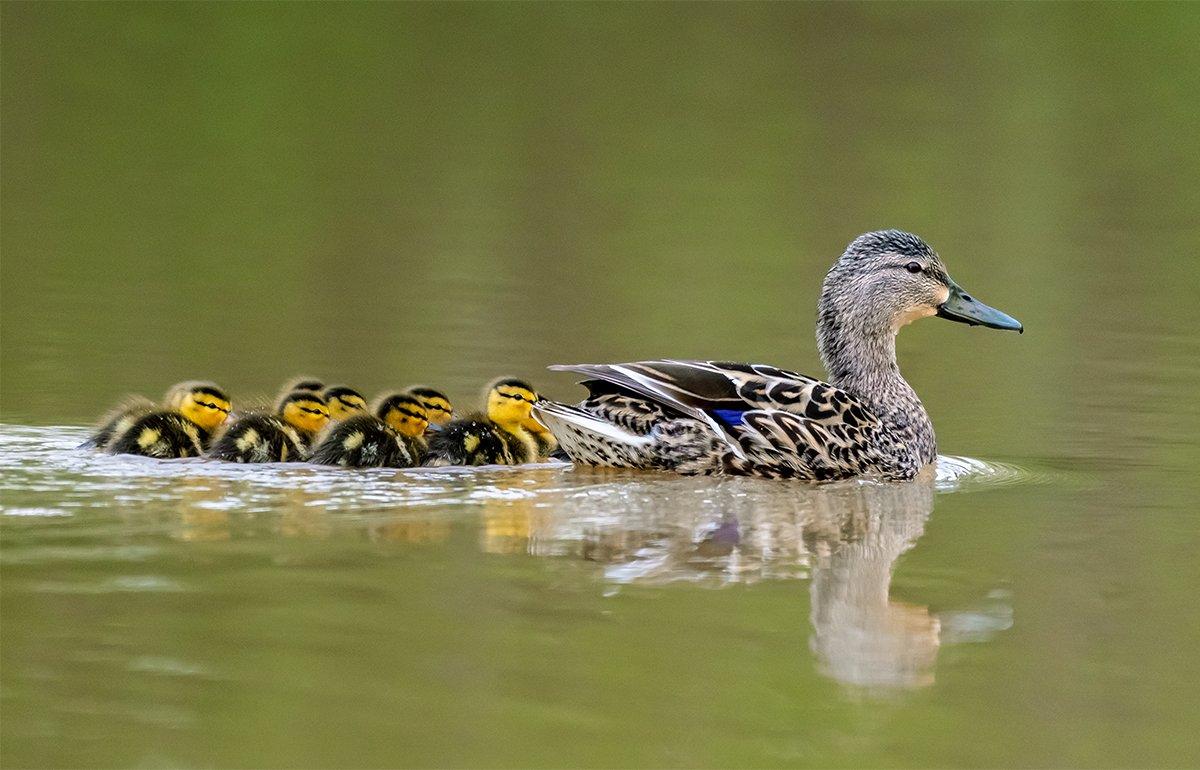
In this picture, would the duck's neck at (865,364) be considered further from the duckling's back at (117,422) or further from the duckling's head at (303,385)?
the duckling's back at (117,422)

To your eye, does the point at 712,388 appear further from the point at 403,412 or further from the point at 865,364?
the point at 403,412

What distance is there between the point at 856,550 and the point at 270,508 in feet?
6.49

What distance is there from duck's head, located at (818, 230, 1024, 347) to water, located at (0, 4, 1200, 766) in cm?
65

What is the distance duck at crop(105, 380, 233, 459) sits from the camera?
7801mm

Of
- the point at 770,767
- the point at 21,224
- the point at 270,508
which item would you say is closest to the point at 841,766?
the point at 770,767

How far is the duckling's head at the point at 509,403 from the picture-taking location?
27.6ft

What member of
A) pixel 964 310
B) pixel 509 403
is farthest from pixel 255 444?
pixel 964 310

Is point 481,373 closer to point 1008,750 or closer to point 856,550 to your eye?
point 856,550

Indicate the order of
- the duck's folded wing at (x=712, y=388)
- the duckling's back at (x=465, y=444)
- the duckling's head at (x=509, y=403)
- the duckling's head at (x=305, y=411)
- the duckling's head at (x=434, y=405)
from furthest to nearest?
the duckling's head at (x=509, y=403), the duckling's head at (x=434, y=405), the duckling's head at (x=305, y=411), the duckling's back at (x=465, y=444), the duck's folded wing at (x=712, y=388)

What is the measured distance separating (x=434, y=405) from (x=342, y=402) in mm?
374

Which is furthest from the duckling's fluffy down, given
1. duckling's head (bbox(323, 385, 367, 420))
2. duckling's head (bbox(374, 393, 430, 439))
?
duckling's head (bbox(323, 385, 367, 420))

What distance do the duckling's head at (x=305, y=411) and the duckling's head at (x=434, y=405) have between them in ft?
1.17

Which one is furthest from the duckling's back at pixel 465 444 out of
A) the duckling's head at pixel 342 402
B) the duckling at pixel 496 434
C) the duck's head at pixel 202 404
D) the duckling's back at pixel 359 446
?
the duck's head at pixel 202 404

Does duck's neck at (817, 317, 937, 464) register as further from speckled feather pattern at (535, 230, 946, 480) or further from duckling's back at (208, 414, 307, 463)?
duckling's back at (208, 414, 307, 463)
